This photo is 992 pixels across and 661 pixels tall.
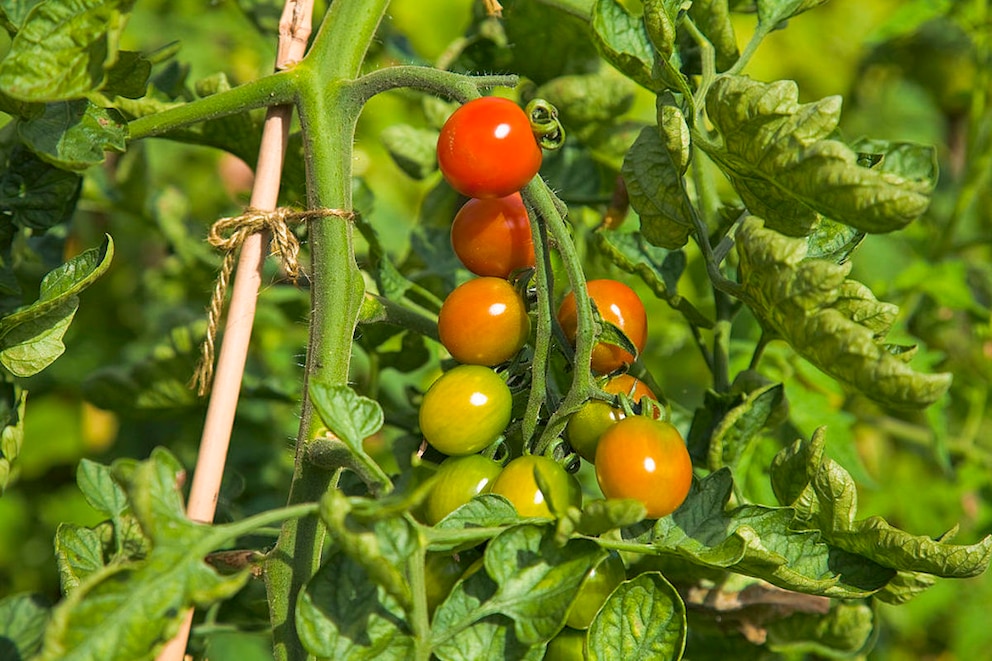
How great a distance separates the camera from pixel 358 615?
64 cm

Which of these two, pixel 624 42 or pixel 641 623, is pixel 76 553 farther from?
pixel 624 42

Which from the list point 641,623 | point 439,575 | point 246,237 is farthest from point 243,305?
point 641,623

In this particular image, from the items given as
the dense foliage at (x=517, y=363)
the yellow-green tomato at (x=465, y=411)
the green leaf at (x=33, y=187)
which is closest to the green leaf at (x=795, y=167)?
the dense foliage at (x=517, y=363)

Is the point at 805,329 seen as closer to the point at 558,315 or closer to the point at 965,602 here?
the point at 558,315

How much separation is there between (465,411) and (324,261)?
0.53ft

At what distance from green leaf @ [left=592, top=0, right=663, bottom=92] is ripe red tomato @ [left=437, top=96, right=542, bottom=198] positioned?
0.36 feet

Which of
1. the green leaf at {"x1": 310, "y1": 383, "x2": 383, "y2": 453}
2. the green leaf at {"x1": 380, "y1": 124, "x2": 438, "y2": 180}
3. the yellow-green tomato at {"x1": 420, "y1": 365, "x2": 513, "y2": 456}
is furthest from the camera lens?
the green leaf at {"x1": 380, "y1": 124, "x2": 438, "y2": 180}

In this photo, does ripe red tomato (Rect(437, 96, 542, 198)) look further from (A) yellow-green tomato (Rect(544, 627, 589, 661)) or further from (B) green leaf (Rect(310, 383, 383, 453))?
(A) yellow-green tomato (Rect(544, 627, 589, 661))

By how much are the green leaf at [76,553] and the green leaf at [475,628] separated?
0.87 ft

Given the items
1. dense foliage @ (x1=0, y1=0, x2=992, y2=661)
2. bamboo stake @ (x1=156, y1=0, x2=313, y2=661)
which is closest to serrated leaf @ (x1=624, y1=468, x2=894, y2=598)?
dense foliage @ (x1=0, y1=0, x2=992, y2=661)

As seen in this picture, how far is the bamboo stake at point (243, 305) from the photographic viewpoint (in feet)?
2.70

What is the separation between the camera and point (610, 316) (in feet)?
2.67

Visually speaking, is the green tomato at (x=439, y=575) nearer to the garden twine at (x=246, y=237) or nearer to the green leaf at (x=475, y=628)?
the green leaf at (x=475, y=628)

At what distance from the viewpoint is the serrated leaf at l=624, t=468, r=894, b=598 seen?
70cm
